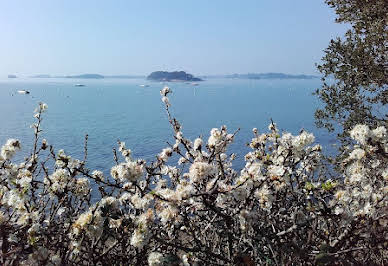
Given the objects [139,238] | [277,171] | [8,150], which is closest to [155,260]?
[139,238]

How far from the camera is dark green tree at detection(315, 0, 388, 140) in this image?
957cm

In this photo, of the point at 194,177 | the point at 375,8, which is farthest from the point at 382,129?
the point at 375,8

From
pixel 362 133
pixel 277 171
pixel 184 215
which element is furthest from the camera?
pixel 362 133

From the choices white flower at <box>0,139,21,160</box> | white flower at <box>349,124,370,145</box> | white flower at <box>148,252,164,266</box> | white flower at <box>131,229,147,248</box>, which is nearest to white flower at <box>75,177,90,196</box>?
white flower at <box>0,139,21,160</box>

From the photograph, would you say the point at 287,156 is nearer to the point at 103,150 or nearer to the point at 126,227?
the point at 126,227

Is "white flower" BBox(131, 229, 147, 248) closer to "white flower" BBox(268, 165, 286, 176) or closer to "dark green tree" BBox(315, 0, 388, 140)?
"white flower" BBox(268, 165, 286, 176)

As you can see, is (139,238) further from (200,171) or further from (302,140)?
(302,140)

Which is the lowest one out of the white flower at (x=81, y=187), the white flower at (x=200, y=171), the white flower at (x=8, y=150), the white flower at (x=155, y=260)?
the white flower at (x=155, y=260)

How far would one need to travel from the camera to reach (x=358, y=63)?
407 inches

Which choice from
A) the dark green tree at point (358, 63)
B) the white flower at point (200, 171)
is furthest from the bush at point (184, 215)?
the dark green tree at point (358, 63)

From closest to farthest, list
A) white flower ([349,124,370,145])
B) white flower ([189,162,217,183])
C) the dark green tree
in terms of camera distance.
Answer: white flower ([189,162,217,183]) → white flower ([349,124,370,145]) → the dark green tree

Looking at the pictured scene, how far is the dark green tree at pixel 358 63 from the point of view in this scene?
9570 mm

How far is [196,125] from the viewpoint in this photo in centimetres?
5612

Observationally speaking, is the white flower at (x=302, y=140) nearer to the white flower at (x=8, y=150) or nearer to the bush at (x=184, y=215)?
the bush at (x=184, y=215)
